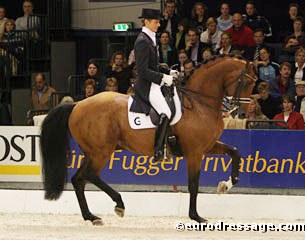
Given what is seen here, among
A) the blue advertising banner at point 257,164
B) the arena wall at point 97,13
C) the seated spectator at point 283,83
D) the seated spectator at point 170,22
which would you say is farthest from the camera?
the arena wall at point 97,13

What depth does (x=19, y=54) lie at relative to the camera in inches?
747

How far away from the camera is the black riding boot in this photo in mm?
11797

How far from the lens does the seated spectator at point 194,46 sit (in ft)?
55.3

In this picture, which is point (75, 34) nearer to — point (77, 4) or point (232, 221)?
point (77, 4)

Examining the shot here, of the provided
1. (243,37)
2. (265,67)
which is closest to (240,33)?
(243,37)

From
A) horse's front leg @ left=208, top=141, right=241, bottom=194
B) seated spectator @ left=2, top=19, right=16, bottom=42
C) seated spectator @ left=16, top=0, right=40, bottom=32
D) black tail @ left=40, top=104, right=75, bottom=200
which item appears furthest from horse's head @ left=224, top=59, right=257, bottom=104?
seated spectator @ left=16, top=0, right=40, bottom=32

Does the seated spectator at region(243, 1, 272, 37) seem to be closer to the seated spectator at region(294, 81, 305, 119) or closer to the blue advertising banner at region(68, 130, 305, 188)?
the seated spectator at region(294, 81, 305, 119)

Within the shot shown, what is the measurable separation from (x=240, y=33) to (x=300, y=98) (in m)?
2.19

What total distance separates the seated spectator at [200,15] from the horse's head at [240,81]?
18.3 feet

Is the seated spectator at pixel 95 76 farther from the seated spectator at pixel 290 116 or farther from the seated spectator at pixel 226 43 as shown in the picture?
the seated spectator at pixel 290 116

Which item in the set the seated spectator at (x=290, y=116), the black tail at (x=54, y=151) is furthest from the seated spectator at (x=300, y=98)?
the black tail at (x=54, y=151)

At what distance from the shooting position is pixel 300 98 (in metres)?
15.1

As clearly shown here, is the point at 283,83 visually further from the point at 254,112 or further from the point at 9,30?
the point at 9,30

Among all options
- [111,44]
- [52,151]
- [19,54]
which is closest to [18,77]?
[19,54]
